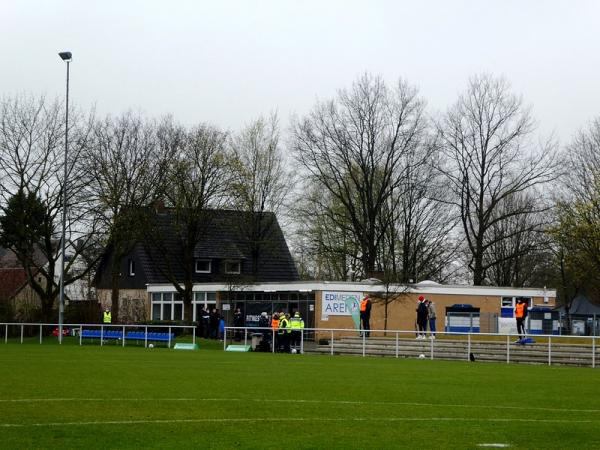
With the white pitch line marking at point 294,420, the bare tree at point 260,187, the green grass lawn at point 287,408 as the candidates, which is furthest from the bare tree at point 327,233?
the white pitch line marking at point 294,420

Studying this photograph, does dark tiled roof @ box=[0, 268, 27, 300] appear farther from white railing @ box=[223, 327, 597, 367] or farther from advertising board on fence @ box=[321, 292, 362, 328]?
white railing @ box=[223, 327, 597, 367]

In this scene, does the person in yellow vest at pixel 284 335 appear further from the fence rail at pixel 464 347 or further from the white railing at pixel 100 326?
the white railing at pixel 100 326

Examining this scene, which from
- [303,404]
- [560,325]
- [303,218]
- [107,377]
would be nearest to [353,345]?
[560,325]

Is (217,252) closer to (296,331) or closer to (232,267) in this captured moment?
(232,267)

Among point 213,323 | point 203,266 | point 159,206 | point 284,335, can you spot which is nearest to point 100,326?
point 213,323

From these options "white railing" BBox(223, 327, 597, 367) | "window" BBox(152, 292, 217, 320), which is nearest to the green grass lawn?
"white railing" BBox(223, 327, 597, 367)

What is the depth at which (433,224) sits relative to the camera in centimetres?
6619

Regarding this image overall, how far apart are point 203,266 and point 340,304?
1787cm

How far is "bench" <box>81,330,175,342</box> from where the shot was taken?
4378 cm

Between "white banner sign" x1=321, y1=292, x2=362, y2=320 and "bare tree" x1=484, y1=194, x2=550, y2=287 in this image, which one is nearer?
"white banner sign" x1=321, y1=292, x2=362, y2=320

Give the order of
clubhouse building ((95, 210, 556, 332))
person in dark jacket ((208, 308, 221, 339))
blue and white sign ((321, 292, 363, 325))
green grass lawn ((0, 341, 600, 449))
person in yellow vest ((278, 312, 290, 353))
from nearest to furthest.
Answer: green grass lawn ((0, 341, 600, 449)) < person in yellow vest ((278, 312, 290, 353)) < person in dark jacket ((208, 308, 221, 339)) < clubhouse building ((95, 210, 556, 332)) < blue and white sign ((321, 292, 363, 325))

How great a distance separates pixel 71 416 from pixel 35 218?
40.7 meters

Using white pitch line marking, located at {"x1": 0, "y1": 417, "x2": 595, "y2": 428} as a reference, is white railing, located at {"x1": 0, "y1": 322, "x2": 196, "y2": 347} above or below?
below

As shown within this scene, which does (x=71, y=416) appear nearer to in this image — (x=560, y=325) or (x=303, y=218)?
(x=560, y=325)
